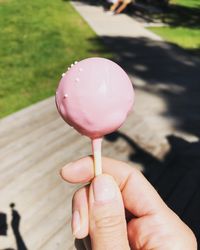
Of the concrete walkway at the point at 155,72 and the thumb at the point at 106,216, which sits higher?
the thumb at the point at 106,216

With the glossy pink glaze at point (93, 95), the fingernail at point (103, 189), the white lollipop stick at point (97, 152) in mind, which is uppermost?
the glossy pink glaze at point (93, 95)

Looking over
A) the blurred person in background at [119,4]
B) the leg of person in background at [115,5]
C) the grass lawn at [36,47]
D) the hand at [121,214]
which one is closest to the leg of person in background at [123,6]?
the blurred person in background at [119,4]

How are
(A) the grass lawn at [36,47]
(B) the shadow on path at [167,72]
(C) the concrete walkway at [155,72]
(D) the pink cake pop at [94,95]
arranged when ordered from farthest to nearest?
(A) the grass lawn at [36,47], (B) the shadow on path at [167,72], (C) the concrete walkway at [155,72], (D) the pink cake pop at [94,95]

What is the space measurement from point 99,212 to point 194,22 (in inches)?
504

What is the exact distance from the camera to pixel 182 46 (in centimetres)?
1110

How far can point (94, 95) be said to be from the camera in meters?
2.03

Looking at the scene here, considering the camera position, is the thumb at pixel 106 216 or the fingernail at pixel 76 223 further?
the fingernail at pixel 76 223

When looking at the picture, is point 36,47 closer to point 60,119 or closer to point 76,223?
point 60,119

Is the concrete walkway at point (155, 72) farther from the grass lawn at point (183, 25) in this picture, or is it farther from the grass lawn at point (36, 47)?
the grass lawn at point (36, 47)

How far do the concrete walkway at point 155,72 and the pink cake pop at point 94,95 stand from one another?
4.38 meters

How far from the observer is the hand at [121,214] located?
89.5 inches

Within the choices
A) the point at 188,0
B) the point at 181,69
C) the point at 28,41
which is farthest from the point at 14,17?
the point at 188,0

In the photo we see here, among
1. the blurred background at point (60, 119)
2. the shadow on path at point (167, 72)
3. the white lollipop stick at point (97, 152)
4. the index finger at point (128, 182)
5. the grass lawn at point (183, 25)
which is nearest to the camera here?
the white lollipop stick at point (97, 152)

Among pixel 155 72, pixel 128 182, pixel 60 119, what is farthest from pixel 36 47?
pixel 128 182
